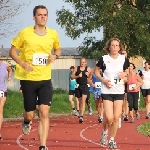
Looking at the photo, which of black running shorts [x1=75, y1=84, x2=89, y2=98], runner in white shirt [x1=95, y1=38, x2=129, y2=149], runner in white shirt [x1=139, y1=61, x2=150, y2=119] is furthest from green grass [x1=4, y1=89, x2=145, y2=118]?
runner in white shirt [x1=95, y1=38, x2=129, y2=149]

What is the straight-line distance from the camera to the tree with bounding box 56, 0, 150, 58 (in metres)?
48.5

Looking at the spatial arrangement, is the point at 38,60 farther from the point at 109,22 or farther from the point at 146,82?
the point at 109,22

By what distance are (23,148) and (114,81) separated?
81.7 inches

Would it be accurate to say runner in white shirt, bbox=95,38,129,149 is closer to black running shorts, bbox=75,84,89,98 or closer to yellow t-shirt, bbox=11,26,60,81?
yellow t-shirt, bbox=11,26,60,81

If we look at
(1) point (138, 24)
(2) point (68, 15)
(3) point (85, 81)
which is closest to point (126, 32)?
(1) point (138, 24)

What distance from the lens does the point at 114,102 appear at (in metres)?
12.9

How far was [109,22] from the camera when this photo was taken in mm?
48812

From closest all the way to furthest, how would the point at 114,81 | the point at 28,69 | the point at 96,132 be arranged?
the point at 28,69 → the point at 114,81 → the point at 96,132

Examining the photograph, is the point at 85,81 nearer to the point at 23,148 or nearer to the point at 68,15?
the point at 23,148

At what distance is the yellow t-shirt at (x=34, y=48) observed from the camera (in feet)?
36.0

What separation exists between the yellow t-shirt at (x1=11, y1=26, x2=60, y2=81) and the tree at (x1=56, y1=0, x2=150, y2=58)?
37.1 meters

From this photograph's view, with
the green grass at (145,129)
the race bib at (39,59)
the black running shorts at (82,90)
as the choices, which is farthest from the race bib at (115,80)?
the black running shorts at (82,90)

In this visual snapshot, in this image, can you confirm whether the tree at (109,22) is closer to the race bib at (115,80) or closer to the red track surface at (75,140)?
the red track surface at (75,140)

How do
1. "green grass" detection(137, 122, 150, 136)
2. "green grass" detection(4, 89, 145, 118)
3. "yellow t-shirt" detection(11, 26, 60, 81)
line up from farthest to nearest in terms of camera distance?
"green grass" detection(4, 89, 145, 118)
"green grass" detection(137, 122, 150, 136)
"yellow t-shirt" detection(11, 26, 60, 81)
